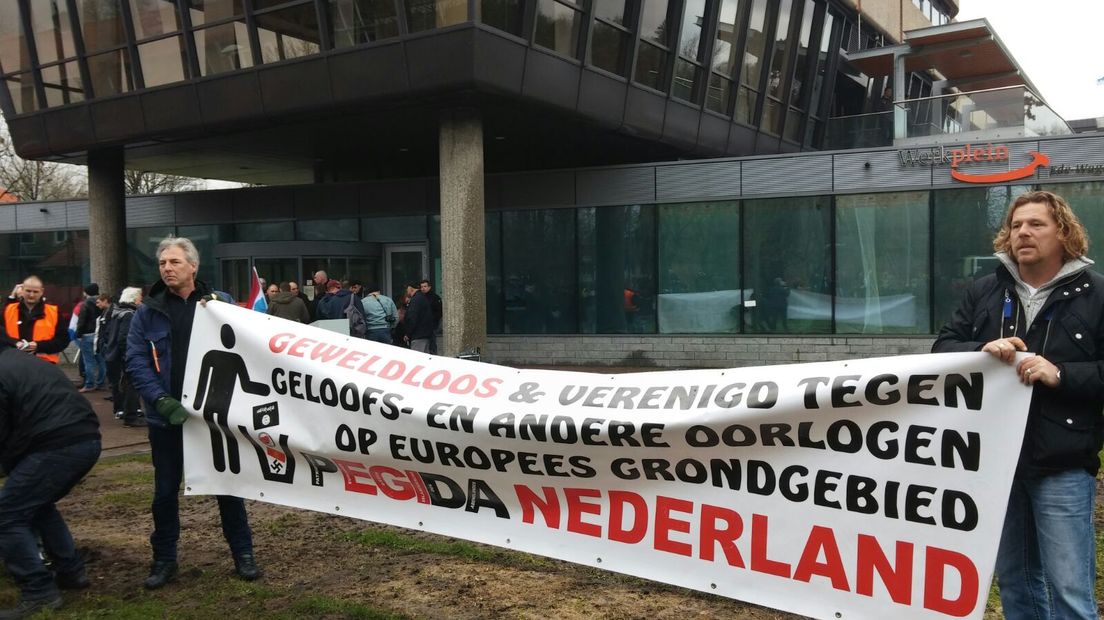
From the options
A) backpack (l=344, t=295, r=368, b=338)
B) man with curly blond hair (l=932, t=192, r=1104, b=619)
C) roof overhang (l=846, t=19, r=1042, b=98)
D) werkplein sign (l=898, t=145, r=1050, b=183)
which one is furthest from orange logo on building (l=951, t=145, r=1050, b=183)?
man with curly blond hair (l=932, t=192, r=1104, b=619)

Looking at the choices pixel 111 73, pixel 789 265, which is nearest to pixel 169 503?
pixel 789 265

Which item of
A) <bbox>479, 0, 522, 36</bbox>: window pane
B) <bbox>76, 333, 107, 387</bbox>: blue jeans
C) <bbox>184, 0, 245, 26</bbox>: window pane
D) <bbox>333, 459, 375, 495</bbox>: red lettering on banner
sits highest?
<bbox>184, 0, 245, 26</bbox>: window pane

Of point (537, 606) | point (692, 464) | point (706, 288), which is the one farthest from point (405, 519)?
point (706, 288)

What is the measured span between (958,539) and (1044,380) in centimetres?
72

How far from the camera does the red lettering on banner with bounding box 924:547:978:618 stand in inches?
139

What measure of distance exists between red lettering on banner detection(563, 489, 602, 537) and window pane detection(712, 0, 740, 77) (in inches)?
739

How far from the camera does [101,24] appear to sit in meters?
20.7

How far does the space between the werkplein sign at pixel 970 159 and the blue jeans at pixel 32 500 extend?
637 inches

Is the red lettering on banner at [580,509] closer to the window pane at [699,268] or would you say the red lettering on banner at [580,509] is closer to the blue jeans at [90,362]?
the blue jeans at [90,362]

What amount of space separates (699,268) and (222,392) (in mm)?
15153

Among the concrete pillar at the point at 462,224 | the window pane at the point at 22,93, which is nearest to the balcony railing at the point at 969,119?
the concrete pillar at the point at 462,224

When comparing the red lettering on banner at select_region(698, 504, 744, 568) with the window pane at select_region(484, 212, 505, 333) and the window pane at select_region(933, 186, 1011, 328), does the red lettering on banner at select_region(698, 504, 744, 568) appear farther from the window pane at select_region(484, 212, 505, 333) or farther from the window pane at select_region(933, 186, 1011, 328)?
the window pane at select_region(484, 212, 505, 333)

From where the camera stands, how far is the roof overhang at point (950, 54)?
24906 mm

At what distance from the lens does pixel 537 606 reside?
16.0ft
